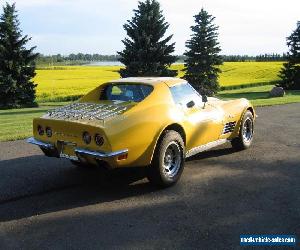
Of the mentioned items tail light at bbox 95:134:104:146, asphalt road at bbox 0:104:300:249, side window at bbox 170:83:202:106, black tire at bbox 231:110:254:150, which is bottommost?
asphalt road at bbox 0:104:300:249

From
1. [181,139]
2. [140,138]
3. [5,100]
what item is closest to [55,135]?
[140,138]

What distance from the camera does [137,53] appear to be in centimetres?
2634

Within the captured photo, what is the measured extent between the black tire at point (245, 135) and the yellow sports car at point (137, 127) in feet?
2.69

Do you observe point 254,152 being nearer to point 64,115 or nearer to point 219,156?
point 219,156

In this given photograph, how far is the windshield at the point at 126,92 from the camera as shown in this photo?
6153 millimetres

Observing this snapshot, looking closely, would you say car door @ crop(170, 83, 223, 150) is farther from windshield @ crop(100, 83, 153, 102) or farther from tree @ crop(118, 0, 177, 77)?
tree @ crop(118, 0, 177, 77)

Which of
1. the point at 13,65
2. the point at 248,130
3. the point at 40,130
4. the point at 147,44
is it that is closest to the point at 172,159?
the point at 40,130

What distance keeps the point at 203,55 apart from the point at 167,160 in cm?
2917

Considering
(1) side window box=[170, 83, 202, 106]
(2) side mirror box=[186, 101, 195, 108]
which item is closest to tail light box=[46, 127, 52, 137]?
(1) side window box=[170, 83, 202, 106]

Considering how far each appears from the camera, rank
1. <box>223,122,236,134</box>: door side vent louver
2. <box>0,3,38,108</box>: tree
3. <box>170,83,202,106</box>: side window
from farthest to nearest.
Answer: <box>0,3,38,108</box>: tree, <box>223,122,236,134</box>: door side vent louver, <box>170,83,202,106</box>: side window

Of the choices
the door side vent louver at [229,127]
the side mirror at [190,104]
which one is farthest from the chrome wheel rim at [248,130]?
the side mirror at [190,104]

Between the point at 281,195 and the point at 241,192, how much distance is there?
51cm

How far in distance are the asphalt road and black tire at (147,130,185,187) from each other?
0.15 meters

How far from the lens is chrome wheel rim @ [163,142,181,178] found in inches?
227
